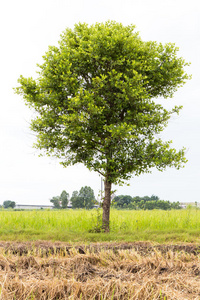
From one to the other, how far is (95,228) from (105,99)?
6.35 metres

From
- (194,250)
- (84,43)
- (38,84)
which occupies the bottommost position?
(194,250)

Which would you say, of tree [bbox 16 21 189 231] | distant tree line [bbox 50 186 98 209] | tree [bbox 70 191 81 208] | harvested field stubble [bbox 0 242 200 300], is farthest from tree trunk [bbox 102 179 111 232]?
tree [bbox 70 191 81 208]

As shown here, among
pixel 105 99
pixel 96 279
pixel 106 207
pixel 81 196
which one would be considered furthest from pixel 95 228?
pixel 81 196

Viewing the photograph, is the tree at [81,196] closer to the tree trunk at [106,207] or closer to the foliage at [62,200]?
the foliage at [62,200]

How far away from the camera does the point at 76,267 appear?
6031mm

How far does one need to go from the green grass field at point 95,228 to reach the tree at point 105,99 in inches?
54.3

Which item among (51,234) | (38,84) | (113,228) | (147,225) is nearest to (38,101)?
(38,84)

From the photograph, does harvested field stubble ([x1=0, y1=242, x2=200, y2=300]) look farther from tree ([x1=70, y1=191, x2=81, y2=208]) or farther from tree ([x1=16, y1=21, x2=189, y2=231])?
tree ([x1=70, y1=191, x2=81, y2=208])

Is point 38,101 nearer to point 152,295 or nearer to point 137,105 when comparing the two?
point 137,105

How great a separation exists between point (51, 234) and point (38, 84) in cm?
748

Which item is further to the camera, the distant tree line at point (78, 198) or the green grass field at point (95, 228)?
the distant tree line at point (78, 198)

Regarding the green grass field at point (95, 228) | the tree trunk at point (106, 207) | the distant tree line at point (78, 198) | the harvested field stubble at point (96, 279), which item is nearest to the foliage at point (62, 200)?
the distant tree line at point (78, 198)

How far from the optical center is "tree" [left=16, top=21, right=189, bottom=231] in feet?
44.3

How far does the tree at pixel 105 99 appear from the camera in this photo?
13492mm
